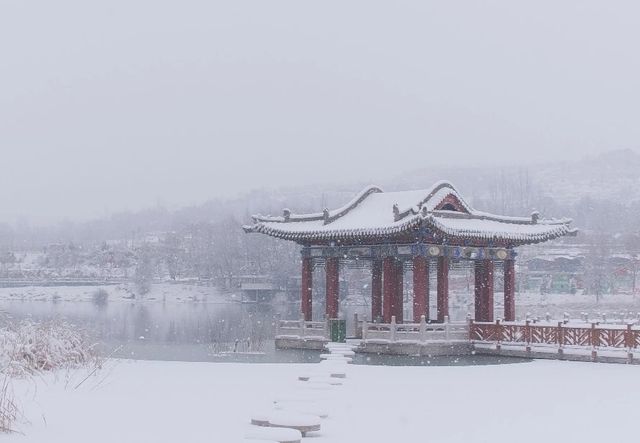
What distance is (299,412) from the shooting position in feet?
38.0

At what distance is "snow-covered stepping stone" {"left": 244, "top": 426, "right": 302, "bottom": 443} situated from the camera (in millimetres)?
9688

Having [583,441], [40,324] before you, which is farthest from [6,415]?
[40,324]

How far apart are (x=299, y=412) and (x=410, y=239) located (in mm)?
12449

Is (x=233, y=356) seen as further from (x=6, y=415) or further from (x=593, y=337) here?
(x=6, y=415)

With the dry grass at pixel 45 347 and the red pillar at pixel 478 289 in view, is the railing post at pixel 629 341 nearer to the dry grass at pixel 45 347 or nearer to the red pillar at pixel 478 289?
the red pillar at pixel 478 289

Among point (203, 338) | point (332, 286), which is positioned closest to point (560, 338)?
point (332, 286)

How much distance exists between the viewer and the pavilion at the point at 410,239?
23.4 meters

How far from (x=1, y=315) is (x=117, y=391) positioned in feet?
17.7

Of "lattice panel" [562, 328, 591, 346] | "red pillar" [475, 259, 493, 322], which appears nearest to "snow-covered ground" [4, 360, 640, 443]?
"lattice panel" [562, 328, 591, 346]

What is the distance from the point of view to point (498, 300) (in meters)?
73.6

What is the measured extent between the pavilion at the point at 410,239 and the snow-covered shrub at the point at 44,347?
9363 mm

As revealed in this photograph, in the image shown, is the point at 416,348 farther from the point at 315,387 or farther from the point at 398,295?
the point at 315,387

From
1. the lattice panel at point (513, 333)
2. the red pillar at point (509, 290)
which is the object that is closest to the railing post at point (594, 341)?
the lattice panel at point (513, 333)

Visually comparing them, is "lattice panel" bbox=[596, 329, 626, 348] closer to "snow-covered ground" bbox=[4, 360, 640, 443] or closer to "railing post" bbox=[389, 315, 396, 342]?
"snow-covered ground" bbox=[4, 360, 640, 443]
